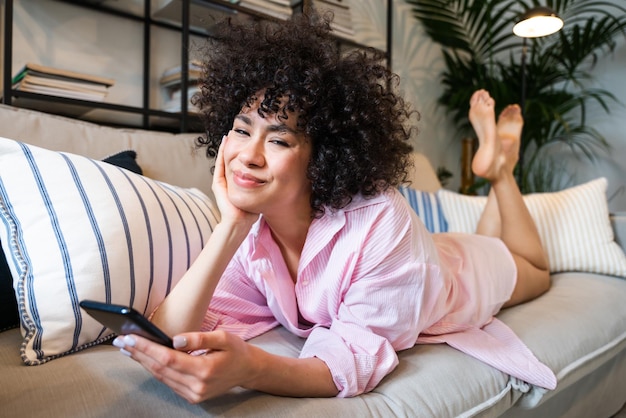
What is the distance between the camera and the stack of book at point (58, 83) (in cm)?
133

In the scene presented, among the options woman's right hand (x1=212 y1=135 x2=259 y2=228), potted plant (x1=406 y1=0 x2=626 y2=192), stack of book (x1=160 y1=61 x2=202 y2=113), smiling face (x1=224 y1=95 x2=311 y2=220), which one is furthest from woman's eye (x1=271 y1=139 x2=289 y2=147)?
potted plant (x1=406 y1=0 x2=626 y2=192)

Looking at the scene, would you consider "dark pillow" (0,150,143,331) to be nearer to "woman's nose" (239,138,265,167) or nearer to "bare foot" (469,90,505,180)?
"woman's nose" (239,138,265,167)

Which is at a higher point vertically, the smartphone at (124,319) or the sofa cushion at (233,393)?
the smartphone at (124,319)

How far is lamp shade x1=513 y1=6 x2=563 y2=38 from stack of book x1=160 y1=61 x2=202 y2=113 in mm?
1372

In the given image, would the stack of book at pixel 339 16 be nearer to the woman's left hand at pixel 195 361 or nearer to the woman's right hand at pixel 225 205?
the woman's right hand at pixel 225 205

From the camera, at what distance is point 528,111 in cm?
259

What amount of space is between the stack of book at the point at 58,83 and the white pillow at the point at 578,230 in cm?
149

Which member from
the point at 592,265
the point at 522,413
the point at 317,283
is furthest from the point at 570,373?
the point at 592,265

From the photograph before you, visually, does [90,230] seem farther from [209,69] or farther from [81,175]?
[209,69]

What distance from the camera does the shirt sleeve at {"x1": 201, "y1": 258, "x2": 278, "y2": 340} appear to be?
36.8 inches

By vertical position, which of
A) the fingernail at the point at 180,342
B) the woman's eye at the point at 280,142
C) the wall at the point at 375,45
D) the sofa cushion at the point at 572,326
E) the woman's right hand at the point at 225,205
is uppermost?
the wall at the point at 375,45

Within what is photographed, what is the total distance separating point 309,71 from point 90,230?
0.45 metres

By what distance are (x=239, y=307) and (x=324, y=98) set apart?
0.46m

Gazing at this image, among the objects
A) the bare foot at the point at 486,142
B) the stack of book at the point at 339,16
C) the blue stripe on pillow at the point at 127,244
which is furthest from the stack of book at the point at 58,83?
the bare foot at the point at 486,142
